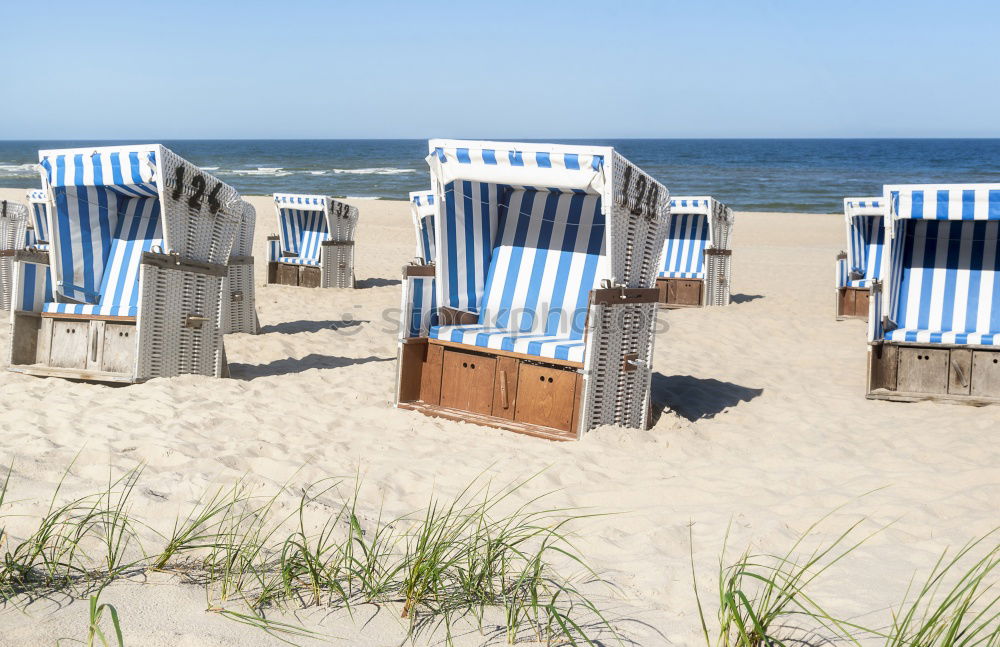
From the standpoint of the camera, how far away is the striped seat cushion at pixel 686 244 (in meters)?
12.7

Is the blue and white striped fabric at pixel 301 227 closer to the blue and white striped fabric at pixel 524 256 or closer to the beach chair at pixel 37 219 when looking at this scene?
the beach chair at pixel 37 219

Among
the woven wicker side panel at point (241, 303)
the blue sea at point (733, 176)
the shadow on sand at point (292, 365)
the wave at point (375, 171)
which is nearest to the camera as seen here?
the shadow on sand at point (292, 365)

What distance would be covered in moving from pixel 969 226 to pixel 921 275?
1.69 ft

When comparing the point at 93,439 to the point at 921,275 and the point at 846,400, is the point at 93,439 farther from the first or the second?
the point at 921,275

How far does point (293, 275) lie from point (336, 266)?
66cm

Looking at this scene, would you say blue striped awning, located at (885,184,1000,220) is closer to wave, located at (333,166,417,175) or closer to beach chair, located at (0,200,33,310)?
beach chair, located at (0,200,33,310)

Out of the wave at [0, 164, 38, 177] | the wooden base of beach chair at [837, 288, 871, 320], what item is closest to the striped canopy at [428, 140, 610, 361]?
the wooden base of beach chair at [837, 288, 871, 320]

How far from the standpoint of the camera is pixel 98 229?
6.68 meters

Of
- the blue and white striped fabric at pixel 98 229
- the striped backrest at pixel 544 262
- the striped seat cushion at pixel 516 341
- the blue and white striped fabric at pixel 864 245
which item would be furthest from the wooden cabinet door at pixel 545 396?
the blue and white striped fabric at pixel 864 245

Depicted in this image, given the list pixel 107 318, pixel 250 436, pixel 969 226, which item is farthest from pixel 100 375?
pixel 969 226

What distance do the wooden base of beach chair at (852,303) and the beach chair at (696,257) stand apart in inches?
62.0

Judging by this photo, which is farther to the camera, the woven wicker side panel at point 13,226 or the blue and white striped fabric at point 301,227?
the blue and white striped fabric at point 301,227

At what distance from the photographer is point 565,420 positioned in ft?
17.5

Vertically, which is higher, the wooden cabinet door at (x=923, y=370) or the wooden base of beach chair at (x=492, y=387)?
the wooden cabinet door at (x=923, y=370)
